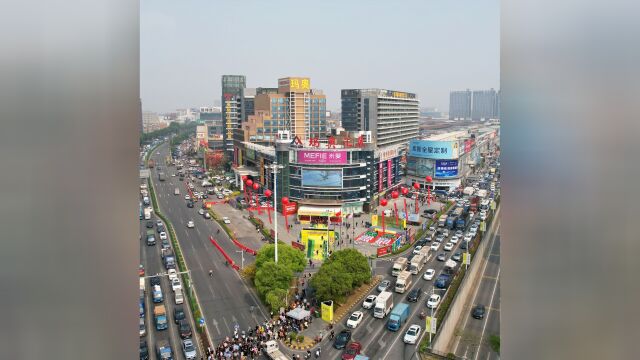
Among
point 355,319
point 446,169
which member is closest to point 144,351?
point 355,319

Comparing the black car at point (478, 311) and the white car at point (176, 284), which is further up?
the white car at point (176, 284)

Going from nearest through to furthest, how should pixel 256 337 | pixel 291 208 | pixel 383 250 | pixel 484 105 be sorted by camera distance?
pixel 256 337, pixel 383 250, pixel 291 208, pixel 484 105

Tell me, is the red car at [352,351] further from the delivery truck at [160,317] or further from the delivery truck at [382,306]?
the delivery truck at [160,317]

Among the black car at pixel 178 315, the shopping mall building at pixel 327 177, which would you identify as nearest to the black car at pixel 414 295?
the black car at pixel 178 315

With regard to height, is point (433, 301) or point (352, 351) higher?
point (433, 301)

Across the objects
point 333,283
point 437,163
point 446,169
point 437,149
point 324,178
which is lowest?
point 333,283

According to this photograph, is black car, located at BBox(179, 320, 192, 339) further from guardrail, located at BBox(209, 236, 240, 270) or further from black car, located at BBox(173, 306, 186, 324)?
guardrail, located at BBox(209, 236, 240, 270)

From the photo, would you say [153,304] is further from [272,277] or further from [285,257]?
[285,257]
